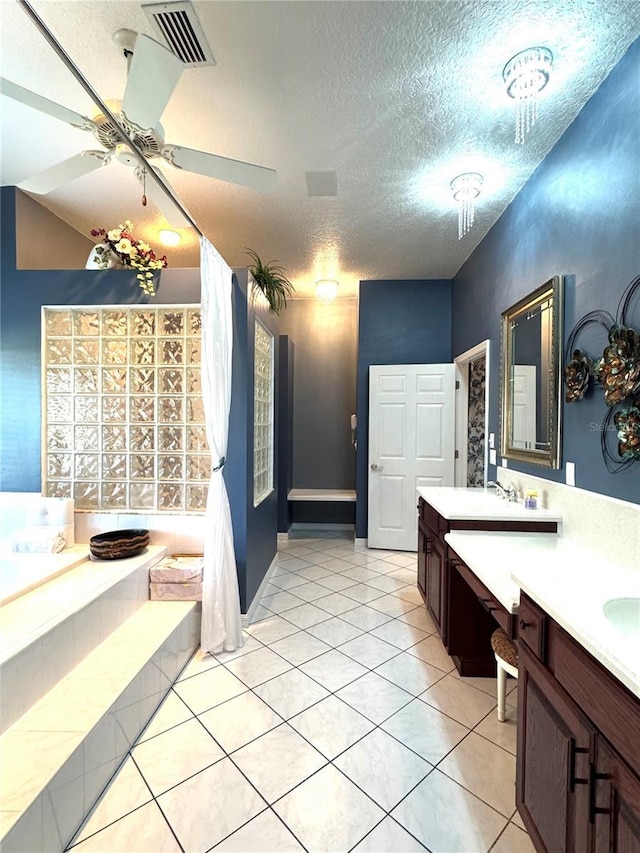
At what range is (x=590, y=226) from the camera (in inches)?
69.3

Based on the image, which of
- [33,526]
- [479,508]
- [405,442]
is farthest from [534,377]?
[33,526]

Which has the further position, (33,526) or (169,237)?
(169,237)

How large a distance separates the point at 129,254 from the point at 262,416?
1483mm

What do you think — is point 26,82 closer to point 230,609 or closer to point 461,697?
point 230,609

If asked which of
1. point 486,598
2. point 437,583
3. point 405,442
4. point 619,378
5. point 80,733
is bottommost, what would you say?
point 80,733

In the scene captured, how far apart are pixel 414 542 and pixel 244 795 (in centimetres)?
297

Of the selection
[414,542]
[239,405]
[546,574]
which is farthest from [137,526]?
[414,542]

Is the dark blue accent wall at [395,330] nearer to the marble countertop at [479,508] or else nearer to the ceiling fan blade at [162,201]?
the marble countertop at [479,508]

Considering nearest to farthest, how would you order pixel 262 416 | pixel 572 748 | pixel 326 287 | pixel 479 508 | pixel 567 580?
pixel 572 748
pixel 567 580
pixel 479 508
pixel 262 416
pixel 326 287

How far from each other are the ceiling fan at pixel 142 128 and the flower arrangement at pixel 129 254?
543mm

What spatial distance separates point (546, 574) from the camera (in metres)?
1.33

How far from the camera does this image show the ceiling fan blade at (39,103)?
1.33 metres

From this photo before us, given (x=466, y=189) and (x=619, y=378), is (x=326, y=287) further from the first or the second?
(x=619, y=378)

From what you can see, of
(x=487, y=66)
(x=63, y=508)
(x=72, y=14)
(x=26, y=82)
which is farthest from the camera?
(x=63, y=508)
